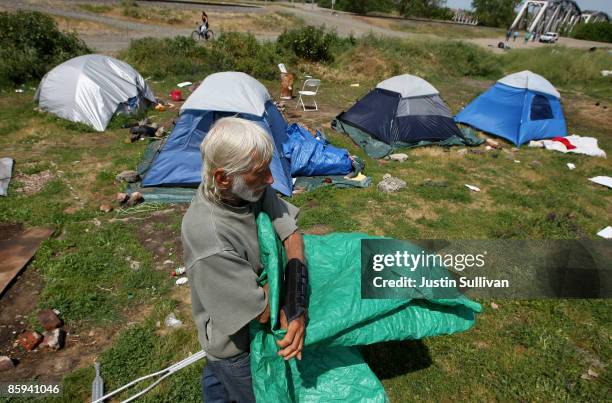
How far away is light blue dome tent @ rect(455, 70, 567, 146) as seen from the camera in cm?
891

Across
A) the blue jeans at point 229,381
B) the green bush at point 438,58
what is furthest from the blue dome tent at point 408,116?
the green bush at point 438,58

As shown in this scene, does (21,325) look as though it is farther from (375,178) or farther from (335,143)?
(335,143)

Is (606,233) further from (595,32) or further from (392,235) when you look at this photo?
(595,32)

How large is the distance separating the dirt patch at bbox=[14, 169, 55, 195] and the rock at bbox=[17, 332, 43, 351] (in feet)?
11.2

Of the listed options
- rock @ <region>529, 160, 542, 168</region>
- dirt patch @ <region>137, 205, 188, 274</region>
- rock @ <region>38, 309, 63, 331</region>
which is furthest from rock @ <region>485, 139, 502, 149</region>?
rock @ <region>38, 309, 63, 331</region>

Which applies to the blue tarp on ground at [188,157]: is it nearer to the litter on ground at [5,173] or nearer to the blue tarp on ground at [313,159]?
the blue tarp on ground at [313,159]

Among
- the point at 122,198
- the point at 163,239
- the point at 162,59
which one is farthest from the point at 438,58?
the point at 163,239

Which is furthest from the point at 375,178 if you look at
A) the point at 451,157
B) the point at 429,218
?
the point at 451,157

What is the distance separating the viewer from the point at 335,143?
8.55 meters

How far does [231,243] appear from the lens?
5.22 feet

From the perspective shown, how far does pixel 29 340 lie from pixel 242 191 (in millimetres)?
3199

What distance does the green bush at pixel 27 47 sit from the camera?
34.8 feet

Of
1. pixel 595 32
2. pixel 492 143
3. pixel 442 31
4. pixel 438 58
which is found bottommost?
pixel 492 143

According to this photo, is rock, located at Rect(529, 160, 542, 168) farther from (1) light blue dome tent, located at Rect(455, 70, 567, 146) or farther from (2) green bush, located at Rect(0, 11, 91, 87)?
(2) green bush, located at Rect(0, 11, 91, 87)
